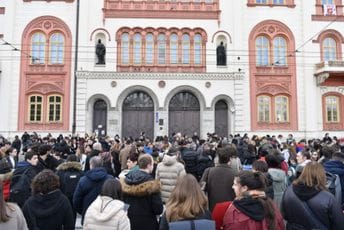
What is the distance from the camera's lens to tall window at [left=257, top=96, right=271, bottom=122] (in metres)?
27.3

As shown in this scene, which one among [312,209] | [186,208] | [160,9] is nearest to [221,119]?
[160,9]

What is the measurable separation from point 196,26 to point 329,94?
1212 centimetres

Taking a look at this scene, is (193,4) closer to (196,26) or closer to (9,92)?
(196,26)

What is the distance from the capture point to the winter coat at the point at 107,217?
4035 millimetres

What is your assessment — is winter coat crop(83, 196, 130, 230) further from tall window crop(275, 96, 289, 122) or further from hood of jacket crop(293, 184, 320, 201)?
tall window crop(275, 96, 289, 122)

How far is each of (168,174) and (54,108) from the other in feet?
70.0

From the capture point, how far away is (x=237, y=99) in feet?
87.2

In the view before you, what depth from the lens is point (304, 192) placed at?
4.43 metres

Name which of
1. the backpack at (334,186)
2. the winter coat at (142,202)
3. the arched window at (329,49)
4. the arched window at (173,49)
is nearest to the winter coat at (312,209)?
the backpack at (334,186)

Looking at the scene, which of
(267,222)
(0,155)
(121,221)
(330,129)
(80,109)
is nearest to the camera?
(267,222)

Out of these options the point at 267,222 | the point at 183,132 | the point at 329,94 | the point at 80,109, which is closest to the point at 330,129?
the point at 329,94

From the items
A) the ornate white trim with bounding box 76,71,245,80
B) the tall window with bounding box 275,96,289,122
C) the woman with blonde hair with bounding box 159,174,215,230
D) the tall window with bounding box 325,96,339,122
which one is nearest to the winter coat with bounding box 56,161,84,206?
the woman with blonde hair with bounding box 159,174,215,230

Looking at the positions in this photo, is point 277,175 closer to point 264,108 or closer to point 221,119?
point 221,119

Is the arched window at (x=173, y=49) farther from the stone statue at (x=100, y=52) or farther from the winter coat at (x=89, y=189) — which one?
the winter coat at (x=89, y=189)
